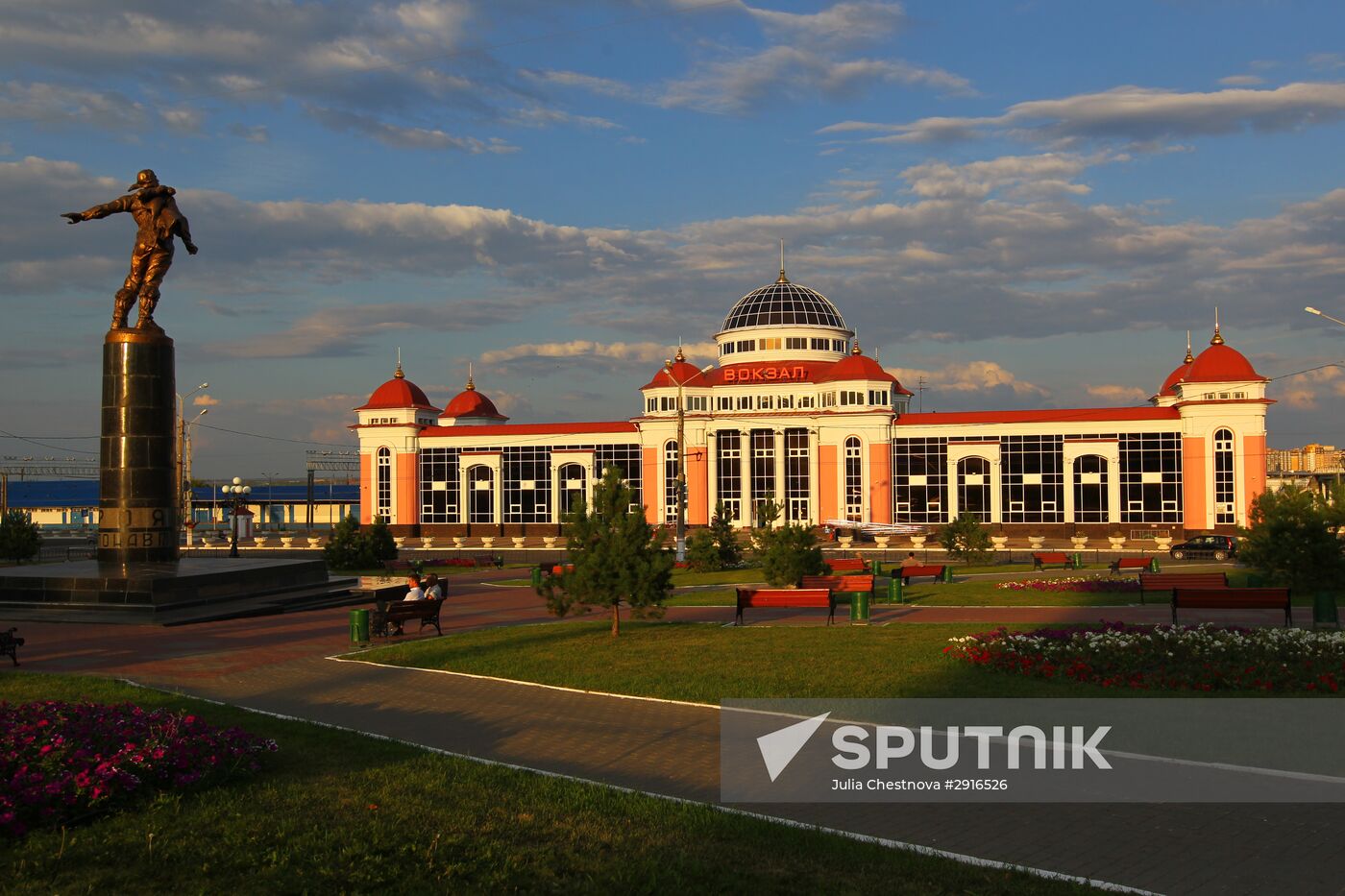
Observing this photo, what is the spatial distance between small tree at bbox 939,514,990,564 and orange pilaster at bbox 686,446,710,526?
30.8m

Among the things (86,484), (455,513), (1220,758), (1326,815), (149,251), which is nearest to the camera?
(1326,815)

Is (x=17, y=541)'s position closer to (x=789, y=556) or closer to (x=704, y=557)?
(x=704, y=557)

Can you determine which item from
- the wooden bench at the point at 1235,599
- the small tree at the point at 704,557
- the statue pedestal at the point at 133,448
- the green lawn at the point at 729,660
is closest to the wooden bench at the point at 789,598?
the green lawn at the point at 729,660

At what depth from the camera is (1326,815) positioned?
820 cm

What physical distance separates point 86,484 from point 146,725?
173m

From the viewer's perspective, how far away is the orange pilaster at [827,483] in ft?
214

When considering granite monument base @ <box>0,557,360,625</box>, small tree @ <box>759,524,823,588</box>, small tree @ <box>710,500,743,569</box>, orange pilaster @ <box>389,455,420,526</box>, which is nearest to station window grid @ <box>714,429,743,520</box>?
orange pilaster @ <box>389,455,420,526</box>

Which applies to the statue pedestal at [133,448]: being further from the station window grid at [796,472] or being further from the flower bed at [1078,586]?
the station window grid at [796,472]

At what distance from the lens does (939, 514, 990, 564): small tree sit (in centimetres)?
3622

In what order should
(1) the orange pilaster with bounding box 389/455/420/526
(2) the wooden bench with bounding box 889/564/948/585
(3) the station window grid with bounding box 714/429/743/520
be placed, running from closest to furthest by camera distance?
1. (2) the wooden bench with bounding box 889/564/948/585
2. (3) the station window grid with bounding box 714/429/743/520
3. (1) the orange pilaster with bounding box 389/455/420/526

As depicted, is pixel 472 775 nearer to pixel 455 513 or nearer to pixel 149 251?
pixel 149 251

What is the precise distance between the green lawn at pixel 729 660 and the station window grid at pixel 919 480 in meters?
46.3

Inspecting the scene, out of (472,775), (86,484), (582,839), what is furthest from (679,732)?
(86,484)

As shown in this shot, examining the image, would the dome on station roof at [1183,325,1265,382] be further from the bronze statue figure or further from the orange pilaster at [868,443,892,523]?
the bronze statue figure
